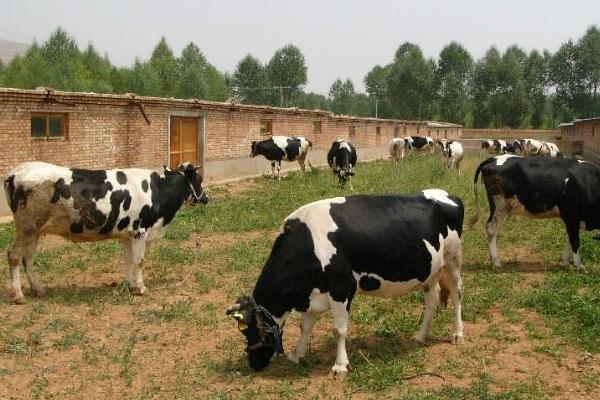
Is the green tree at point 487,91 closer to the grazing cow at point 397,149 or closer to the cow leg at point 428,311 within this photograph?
the grazing cow at point 397,149

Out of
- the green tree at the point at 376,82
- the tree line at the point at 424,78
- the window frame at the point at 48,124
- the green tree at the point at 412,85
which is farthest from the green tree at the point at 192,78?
the window frame at the point at 48,124

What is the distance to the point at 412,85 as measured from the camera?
81.0 m

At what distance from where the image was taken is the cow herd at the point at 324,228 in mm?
5578

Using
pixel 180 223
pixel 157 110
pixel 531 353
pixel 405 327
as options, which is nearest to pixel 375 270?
pixel 405 327

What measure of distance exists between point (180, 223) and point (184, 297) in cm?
511

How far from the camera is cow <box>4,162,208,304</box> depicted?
7758 mm

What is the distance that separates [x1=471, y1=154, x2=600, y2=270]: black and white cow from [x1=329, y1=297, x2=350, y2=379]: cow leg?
5044 millimetres

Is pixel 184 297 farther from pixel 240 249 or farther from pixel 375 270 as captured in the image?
pixel 375 270

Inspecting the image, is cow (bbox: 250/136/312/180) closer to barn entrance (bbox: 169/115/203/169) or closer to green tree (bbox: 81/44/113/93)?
barn entrance (bbox: 169/115/203/169)

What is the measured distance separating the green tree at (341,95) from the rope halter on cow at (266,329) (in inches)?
4609

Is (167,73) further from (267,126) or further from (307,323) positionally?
(307,323)

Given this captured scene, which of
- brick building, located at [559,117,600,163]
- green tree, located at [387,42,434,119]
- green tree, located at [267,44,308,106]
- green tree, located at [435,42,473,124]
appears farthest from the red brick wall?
green tree, located at [267,44,308,106]

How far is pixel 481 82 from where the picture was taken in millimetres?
76688

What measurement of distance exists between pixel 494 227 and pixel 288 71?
86536 millimetres
